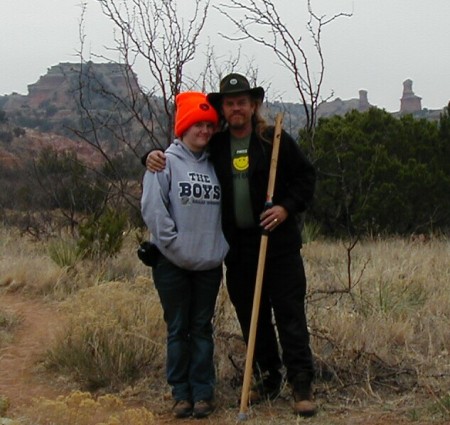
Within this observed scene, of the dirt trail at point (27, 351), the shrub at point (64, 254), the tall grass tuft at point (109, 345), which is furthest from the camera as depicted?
the shrub at point (64, 254)

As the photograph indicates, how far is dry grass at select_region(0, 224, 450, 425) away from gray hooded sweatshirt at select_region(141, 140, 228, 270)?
940mm

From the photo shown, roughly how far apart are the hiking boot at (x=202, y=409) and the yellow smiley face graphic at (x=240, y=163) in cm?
131

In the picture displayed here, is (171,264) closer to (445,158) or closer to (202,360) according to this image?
(202,360)

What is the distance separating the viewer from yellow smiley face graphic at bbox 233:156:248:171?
4.34m

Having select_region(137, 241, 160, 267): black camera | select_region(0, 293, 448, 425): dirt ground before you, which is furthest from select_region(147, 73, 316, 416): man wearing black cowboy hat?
select_region(137, 241, 160, 267): black camera

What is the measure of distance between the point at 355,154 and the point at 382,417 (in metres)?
9.69

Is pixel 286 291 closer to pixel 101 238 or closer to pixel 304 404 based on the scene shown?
pixel 304 404

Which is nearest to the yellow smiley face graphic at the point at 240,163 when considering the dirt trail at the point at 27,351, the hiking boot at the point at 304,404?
the hiking boot at the point at 304,404

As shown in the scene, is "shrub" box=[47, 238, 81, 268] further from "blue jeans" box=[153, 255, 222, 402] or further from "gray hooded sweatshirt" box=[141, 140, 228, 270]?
"gray hooded sweatshirt" box=[141, 140, 228, 270]

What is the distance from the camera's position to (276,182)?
4.38 m

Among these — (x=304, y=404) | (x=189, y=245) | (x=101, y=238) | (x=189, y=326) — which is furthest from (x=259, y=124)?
(x=101, y=238)

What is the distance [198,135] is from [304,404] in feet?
5.18

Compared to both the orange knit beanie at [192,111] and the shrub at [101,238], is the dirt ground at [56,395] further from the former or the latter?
the shrub at [101,238]

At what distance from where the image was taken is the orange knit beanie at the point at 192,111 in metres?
4.30
